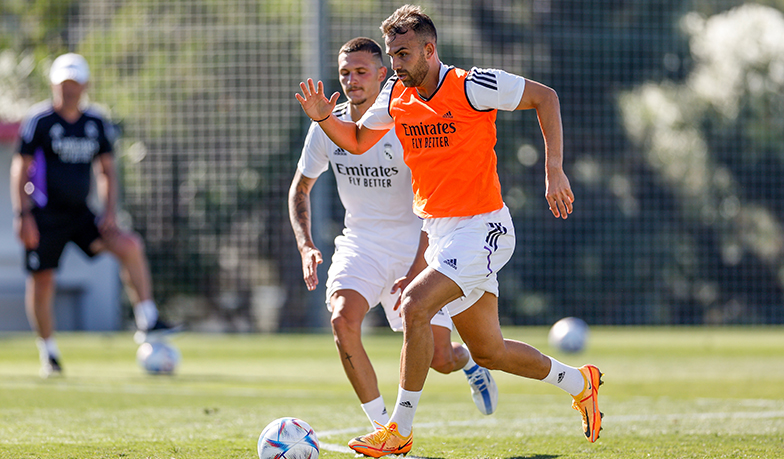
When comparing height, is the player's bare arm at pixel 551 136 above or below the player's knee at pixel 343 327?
above

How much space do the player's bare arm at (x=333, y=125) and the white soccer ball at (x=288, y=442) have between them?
4.86 feet

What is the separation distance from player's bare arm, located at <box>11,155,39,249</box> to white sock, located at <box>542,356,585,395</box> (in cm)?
541

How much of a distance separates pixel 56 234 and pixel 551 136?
18.5 ft

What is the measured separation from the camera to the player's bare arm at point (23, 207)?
8.71 meters

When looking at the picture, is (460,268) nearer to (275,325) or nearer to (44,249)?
(44,249)

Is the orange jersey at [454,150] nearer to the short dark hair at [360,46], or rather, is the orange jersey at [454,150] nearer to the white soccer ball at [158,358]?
the short dark hair at [360,46]

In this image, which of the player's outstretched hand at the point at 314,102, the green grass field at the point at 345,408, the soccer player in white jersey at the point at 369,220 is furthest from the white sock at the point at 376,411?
the player's outstretched hand at the point at 314,102

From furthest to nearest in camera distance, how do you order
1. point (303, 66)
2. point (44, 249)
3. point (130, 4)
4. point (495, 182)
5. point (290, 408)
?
1. point (130, 4)
2. point (303, 66)
3. point (44, 249)
4. point (290, 408)
5. point (495, 182)

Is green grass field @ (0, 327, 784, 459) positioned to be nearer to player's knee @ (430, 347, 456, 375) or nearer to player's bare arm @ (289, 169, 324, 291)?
player's knee @ (430, 347, 456, 375)

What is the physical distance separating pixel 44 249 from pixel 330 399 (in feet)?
10.3

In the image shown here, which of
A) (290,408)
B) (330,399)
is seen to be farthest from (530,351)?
(330,399)

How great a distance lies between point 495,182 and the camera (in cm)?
479

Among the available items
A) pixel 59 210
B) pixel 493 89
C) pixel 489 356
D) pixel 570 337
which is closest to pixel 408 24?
pixel 493 89

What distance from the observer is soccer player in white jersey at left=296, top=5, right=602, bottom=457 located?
4.52 metres
